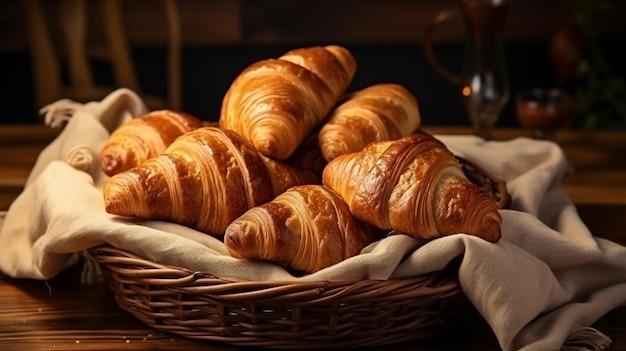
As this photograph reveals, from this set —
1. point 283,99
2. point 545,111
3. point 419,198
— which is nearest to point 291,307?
point 419,198

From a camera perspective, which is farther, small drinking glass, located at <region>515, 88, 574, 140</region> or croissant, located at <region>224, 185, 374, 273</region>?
small drinking glass, located at <region>515, 88, 574, 140</region>

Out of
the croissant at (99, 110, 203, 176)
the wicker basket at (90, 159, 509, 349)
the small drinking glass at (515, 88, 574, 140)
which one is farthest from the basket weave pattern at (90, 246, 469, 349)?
the small drinking glass at (515, 88, 574, 140)

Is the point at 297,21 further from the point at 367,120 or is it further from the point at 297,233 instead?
the point at 297,233

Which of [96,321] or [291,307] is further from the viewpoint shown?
[96,321]

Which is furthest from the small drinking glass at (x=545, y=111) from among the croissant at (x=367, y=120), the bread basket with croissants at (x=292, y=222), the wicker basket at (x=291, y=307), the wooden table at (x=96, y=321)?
the wicker basket at (x=291, y=307)

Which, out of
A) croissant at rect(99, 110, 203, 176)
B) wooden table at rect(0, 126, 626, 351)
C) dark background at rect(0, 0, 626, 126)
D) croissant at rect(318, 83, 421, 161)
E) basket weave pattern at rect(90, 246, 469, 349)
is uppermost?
croissant at rect(318, 83, 421, 161)

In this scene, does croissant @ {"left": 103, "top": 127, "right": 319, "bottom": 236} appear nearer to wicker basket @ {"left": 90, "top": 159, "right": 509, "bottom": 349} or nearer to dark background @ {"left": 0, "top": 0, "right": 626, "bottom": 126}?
wicker basket @ {"left": 90, "top": 159, "right": 509, "bottom": 349}

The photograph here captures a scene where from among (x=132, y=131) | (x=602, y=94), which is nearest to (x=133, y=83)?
(x=602, y=94)

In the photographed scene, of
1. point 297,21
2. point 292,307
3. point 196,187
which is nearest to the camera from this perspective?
point 292,307
